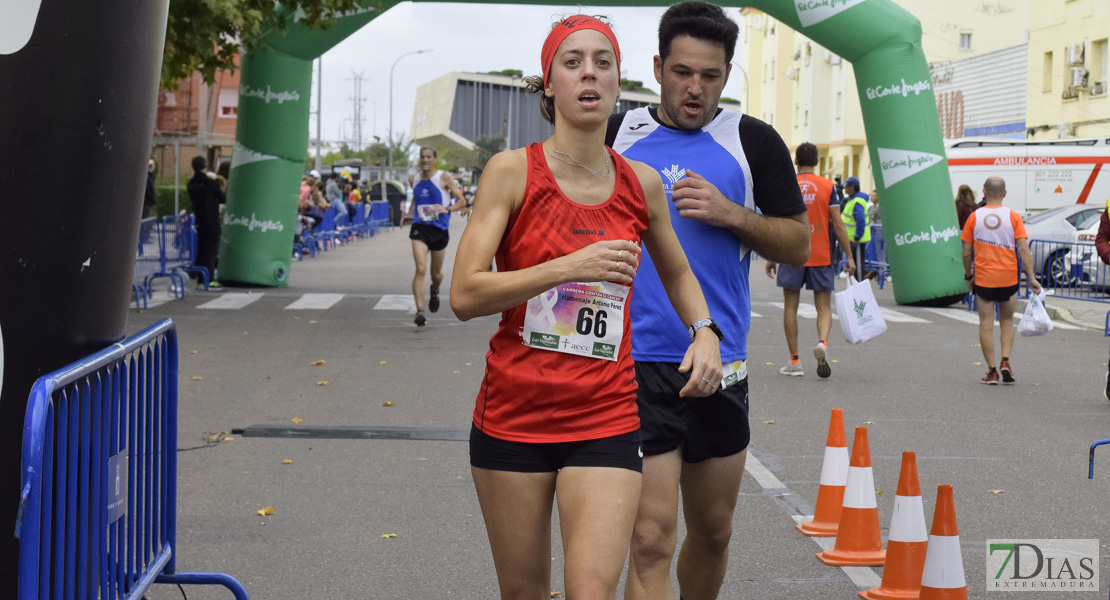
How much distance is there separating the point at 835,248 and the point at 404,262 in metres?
9.18

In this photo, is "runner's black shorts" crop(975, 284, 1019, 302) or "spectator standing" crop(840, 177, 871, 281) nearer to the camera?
"runner's black shorts" crop(975, 284, 1019, 302)

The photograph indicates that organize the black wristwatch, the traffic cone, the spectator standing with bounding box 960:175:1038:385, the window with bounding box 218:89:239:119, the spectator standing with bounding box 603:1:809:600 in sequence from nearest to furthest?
the black wristwatch → the spectator standing with bounding box 603:1:809:600 → the traffic cone → the spectator standing with bounding box 960:175:1038:385 → the window with bounding box 218:89:239:119

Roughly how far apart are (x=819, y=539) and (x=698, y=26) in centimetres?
286

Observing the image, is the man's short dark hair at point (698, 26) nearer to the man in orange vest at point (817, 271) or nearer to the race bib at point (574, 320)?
the race bib at point (574, 320)

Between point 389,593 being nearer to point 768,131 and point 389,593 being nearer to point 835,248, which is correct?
point 768,131

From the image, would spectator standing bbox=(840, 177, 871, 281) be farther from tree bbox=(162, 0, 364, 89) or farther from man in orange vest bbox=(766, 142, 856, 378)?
man in orange vest bbox=(766, 142, 856, 378)

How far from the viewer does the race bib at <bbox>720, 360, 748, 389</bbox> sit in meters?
3.95

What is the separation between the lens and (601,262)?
3094 mm

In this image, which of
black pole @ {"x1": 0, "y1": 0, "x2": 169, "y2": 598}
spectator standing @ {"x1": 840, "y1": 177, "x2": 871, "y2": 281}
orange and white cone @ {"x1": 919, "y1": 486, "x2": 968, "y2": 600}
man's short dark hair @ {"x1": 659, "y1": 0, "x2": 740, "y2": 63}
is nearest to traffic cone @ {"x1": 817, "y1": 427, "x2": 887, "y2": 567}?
orange and white cone @ {"x1": 919, "y1": 486, "x2": 968, "y2": 600}

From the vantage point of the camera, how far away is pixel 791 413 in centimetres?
948

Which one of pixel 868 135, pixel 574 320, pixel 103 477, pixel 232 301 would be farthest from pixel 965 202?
pixel 103 477

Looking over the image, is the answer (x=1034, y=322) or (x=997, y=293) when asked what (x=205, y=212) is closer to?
(x=997, y=293)

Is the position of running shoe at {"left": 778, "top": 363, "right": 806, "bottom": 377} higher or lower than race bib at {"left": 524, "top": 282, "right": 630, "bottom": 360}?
lower

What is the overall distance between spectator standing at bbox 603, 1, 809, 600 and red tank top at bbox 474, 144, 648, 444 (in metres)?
0.52
